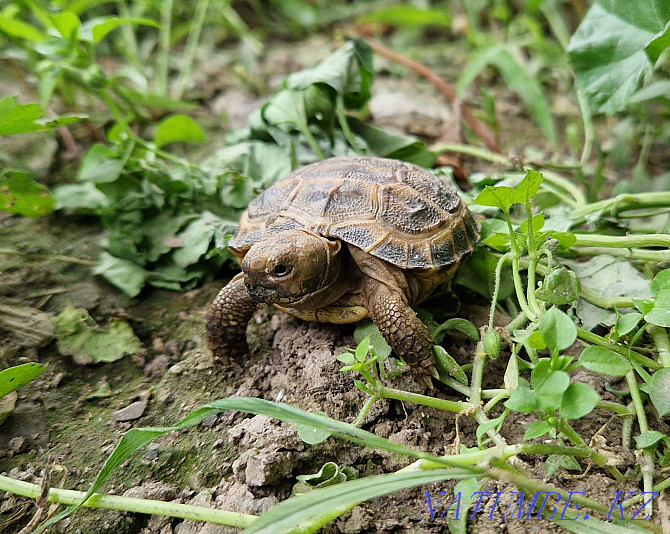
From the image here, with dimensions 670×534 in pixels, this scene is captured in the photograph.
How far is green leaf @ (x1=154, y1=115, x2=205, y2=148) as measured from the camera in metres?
2.65

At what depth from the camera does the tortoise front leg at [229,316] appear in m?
1.99

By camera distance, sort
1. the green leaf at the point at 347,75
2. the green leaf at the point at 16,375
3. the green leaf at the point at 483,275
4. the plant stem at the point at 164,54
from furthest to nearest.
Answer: the plant stem at the point at 164,54
the green leaf at the point at 347,75
the green leaf at the point at 483,275
the green leaf at the point at 16,375

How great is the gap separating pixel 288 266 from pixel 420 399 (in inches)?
23.6

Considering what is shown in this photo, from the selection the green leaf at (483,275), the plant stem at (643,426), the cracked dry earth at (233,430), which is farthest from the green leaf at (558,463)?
the green leaf at (483,275)

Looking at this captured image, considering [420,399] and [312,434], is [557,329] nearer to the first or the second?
[420,399]

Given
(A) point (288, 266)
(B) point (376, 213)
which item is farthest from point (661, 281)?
(A) point (288, 266)

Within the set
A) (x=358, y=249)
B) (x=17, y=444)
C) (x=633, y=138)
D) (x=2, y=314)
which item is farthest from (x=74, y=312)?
(x=633, y=138)

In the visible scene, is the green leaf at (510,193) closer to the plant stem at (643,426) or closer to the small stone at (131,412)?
the plant stem at (643,426)

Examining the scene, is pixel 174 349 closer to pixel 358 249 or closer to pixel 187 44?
pixel 358 249

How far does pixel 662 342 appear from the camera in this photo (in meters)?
1.71

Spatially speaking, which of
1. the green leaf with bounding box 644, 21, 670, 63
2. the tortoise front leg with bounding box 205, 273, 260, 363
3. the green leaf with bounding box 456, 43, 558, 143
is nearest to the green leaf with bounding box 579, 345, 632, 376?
the tortoise front leg with bounding box 205, 273, 260, 363

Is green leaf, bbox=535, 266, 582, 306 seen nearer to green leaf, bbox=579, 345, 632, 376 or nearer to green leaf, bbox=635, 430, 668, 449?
green leaf, bbox=579, 345, 632, 376

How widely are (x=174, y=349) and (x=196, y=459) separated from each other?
0.58 metres

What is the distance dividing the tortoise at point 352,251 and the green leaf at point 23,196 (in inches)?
42.9
